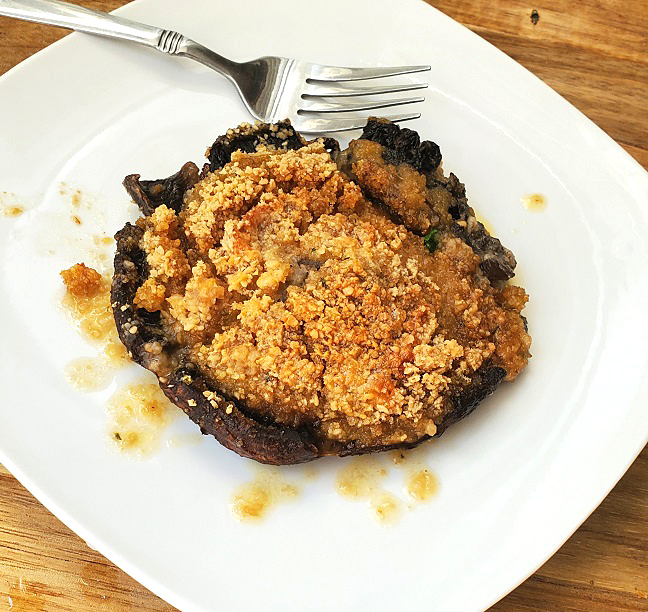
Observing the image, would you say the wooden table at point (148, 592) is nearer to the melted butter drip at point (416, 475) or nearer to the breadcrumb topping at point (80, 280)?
the melted butter drip at point (416, 475)

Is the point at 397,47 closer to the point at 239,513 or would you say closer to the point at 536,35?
the point at 536,35

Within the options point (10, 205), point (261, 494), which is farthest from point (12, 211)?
point (261, 494)

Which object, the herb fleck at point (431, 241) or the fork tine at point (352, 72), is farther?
the fork tine at point (352, 72)

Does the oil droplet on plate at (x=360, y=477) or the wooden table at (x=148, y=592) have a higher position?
the oil droplet on plate at (x=360, y=477)

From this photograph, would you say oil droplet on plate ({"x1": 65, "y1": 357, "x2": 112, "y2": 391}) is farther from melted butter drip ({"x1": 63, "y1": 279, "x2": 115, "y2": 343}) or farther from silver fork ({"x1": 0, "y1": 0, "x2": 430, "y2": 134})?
silver fork ({"x1": 0, "y1": 0, "x2": 430, "y2": 134})

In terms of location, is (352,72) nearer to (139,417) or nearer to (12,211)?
(12,211)

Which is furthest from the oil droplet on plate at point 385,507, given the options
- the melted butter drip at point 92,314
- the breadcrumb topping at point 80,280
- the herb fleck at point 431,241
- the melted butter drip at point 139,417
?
the breadcrumb topping at point 80,280

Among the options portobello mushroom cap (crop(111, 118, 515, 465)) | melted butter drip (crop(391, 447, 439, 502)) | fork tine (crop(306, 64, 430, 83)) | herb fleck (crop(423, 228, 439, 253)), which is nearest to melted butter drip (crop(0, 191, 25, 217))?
portobello mushroom cap (crop(111, 118, 515, 465))

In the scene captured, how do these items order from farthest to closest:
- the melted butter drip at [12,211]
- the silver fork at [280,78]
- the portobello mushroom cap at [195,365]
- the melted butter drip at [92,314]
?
the silver fork at [280,78], the melted butter drip at [12,211], the melted butter drip at [92,314], the portobello mushroom cap at [195,365]
